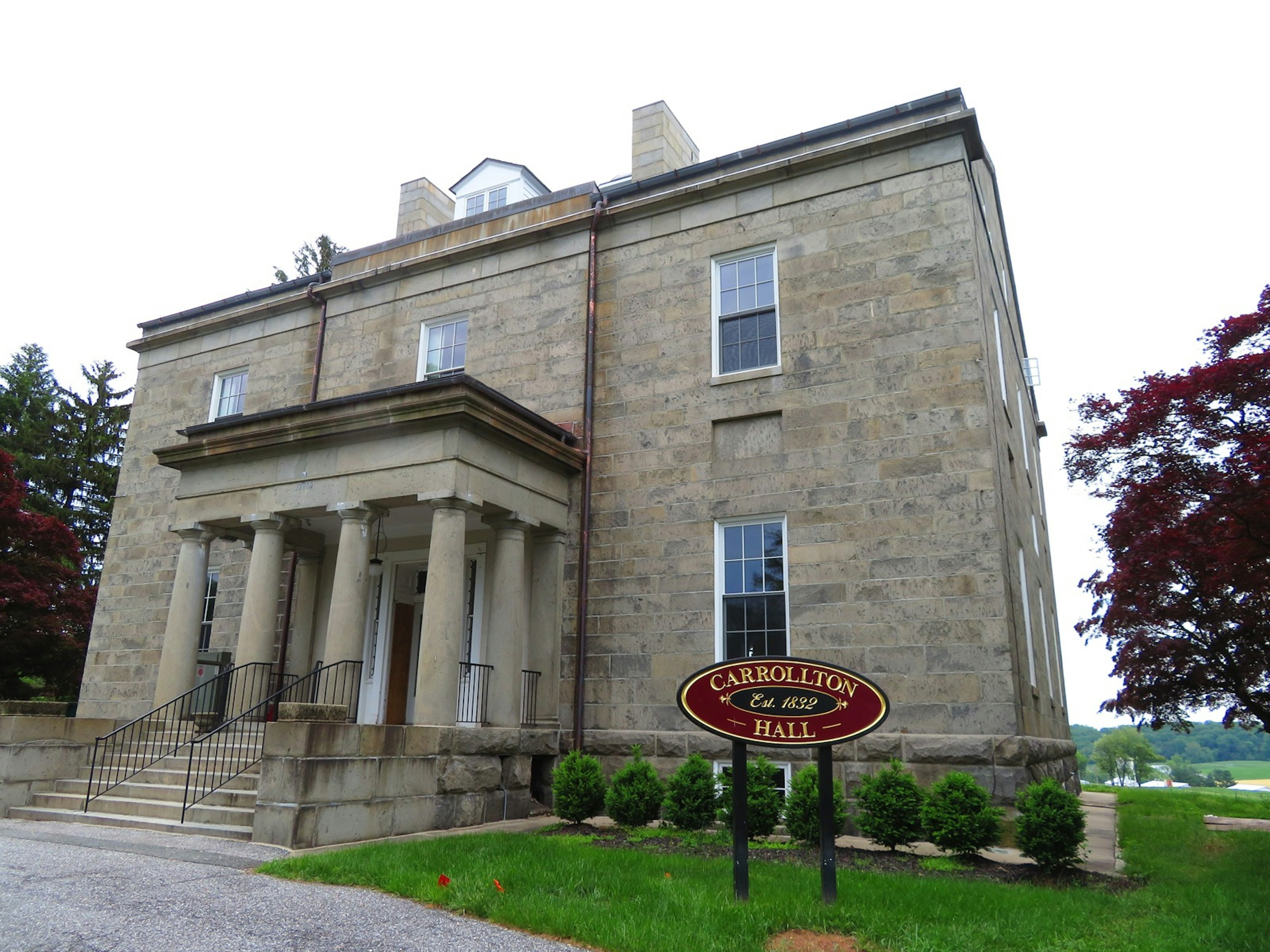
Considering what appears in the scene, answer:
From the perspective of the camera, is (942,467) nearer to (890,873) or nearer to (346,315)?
(890,873)

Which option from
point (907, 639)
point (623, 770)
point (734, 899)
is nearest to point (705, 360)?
point (907, 639)

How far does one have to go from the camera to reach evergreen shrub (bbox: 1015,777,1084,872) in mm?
8250

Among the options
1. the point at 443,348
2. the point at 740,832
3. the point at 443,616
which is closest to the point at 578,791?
the point at 443,616

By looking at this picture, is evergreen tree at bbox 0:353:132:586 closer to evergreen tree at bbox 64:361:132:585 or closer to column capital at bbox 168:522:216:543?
evergreen tree at bbox 64:361:132:585

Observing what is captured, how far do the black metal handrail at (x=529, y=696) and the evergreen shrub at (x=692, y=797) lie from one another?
282 centimetres

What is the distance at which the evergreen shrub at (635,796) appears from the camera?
10500mm

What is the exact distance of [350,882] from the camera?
23.4ft

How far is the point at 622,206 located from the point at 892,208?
175 inches

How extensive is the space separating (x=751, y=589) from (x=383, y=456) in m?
5.30

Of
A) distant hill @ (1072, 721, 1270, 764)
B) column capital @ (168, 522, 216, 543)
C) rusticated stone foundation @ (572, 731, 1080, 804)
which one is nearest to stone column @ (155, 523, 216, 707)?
column capital @ (168, 522, 216, 543)

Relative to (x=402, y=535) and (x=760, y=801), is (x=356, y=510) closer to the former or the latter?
(x=402, y=535)

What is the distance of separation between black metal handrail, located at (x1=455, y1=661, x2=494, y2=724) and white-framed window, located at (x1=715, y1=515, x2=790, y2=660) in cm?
330

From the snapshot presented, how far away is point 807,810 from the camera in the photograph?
31.5 ft

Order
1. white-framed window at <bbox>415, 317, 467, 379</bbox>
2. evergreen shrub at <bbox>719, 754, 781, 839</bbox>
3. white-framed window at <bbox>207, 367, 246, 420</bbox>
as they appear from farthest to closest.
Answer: white-framed window at <bbox>207, 367, 246, 420</bbox>, white-framed window at <bbox>415, 317, 467, 379</bbox>, evergreen shrub at <bbox>719, 754, 781, 839</bbox>
